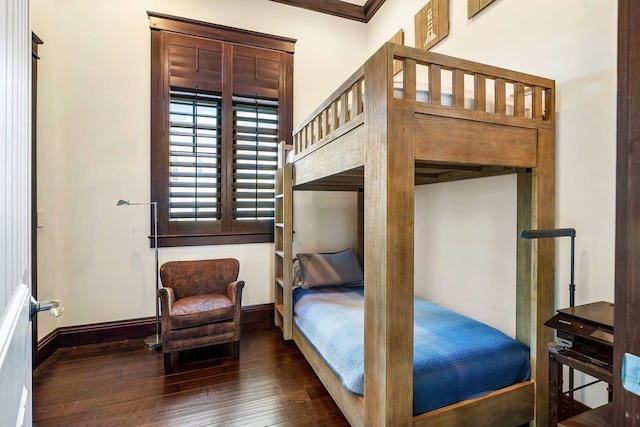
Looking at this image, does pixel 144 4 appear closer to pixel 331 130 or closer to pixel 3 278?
pixel 331 130

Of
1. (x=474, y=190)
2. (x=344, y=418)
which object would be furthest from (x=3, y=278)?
(x=474, y=190)

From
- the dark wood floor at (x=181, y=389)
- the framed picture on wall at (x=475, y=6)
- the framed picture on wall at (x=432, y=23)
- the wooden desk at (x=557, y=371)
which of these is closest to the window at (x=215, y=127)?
the dark wood floor at (x=181, y=389)

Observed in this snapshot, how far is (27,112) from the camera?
2.52 ft

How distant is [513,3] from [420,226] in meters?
1.73

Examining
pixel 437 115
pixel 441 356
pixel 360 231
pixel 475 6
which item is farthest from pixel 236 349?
pixel 475 6

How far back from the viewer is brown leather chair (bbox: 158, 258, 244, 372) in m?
2.29

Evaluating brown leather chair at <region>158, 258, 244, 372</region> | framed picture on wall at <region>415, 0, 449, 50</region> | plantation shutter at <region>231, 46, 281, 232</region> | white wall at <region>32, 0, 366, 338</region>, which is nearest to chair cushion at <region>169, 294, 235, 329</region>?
brown leather chair at <region>158, 258, 244, 372</region>

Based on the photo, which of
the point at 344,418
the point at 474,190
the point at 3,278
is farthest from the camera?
the point at 474,190

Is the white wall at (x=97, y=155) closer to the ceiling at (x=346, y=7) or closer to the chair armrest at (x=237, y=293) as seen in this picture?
the chair armrest at (x=237, y=293)

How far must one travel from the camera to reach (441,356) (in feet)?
5.07

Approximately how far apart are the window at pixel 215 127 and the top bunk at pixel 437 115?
64.6 inches

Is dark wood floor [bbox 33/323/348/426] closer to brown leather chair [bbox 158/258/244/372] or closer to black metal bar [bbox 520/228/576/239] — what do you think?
brown leather chair [bbox 158/258/244/372]

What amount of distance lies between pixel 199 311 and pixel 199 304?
0.10 m

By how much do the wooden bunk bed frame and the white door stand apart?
3.63 feet
